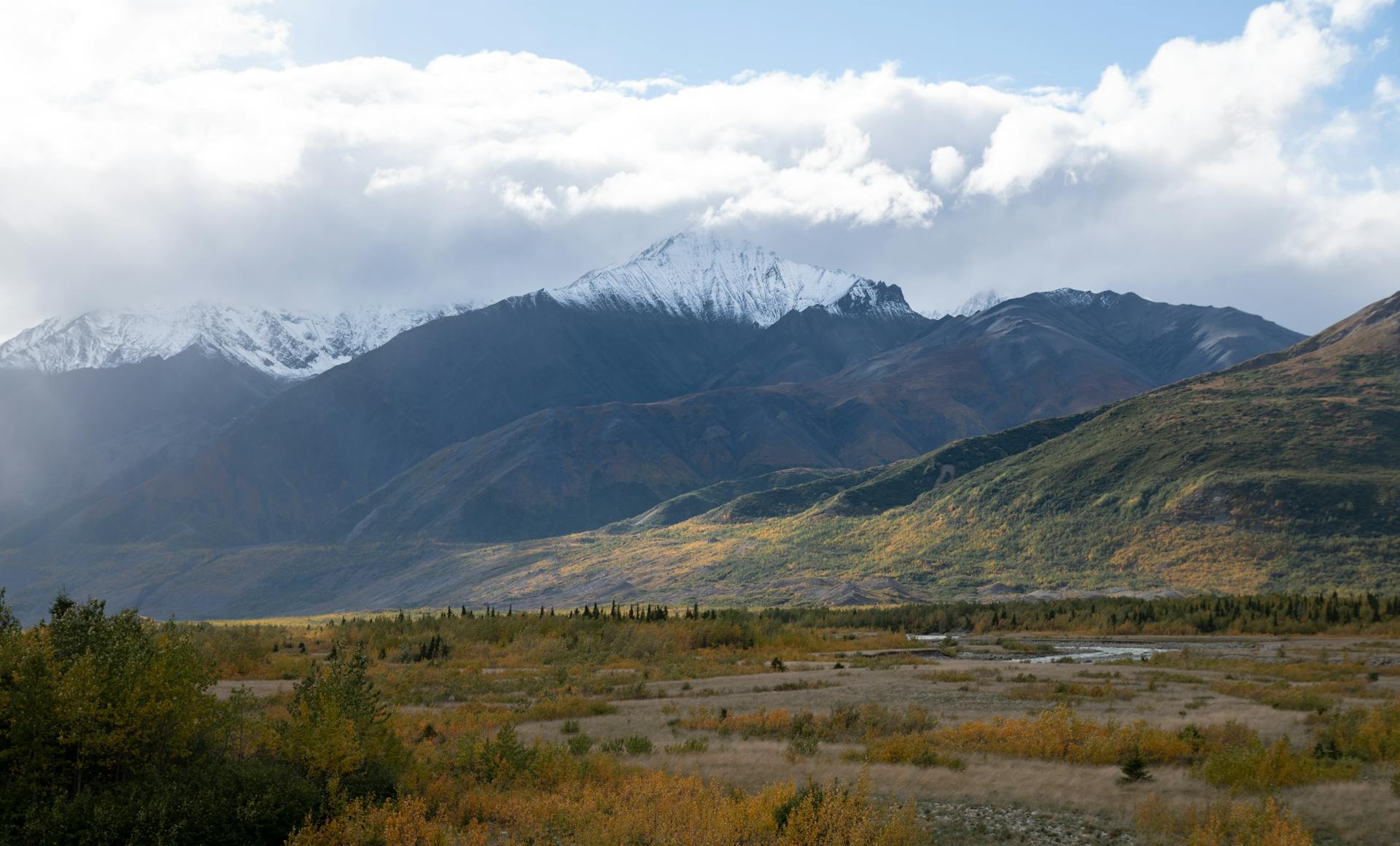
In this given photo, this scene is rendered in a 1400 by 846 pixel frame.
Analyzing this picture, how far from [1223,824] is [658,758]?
1264 cm

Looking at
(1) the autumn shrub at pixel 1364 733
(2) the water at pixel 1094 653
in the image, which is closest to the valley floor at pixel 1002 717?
(1) the autumn shrub at pixel 1364 733

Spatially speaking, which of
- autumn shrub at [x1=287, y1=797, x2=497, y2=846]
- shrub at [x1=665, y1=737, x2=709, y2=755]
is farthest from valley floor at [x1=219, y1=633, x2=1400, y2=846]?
autumn shrub at [x1=287, y1=797, x2=497, y2=846]

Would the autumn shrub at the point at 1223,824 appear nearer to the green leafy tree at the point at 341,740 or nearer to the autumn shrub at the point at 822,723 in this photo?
the autumn shrub at the point at 822,723

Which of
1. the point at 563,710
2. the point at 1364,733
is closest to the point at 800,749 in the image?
the point at 563,710

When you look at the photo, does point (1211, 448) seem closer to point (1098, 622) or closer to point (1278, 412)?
point (1278, 412)

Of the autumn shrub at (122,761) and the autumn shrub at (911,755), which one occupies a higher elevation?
the autumn shrub at (122,761)

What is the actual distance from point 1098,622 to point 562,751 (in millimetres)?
65658

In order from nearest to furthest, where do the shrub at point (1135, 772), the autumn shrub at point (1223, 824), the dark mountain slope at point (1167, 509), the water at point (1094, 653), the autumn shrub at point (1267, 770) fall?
the autumn shrub at point (1223, 824)
the autumn shrub at point (1267, 770)
the shrub at point (1135, 772)
the water at point (1094, 653)
the dark mountain slope at point (1167, 509)

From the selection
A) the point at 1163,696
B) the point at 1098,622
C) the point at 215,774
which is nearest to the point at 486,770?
the point at 215,774

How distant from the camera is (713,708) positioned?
112 feet

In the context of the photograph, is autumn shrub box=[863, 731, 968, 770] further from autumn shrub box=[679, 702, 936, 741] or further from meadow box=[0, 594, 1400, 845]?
autumn shrub box=[679, 702, 936, 741]

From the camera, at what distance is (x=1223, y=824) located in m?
18.0

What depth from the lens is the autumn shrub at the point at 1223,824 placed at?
53.9 ft

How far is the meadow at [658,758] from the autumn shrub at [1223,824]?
0.21ft
